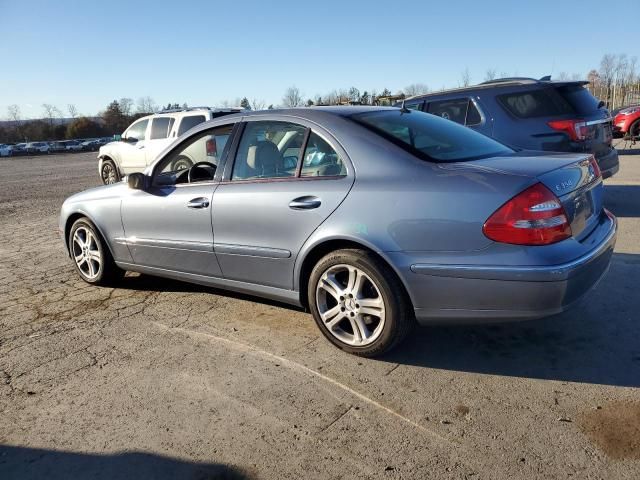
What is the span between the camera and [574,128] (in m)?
6.32

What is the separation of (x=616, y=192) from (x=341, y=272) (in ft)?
22.9

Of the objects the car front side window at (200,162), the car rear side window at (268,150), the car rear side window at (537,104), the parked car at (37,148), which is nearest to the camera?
the car rear side window at (268,150)

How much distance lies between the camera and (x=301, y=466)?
2.33m

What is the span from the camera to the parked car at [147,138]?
11672 millimetres

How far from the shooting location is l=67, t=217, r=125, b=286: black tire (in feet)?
16.2

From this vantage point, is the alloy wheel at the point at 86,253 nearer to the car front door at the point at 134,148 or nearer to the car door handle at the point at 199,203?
the car door handle at the point at 199,203

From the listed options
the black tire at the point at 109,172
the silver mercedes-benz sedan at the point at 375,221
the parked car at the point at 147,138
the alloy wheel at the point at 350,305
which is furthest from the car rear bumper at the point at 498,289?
the black tire at the point at 109,172

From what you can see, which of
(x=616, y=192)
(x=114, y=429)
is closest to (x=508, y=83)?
(x=616, y=192)

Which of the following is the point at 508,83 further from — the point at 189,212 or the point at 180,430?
the point at 180,430

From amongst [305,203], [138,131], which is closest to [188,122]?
[138,131]

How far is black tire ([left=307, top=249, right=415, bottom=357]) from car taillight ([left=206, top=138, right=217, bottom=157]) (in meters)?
1.70

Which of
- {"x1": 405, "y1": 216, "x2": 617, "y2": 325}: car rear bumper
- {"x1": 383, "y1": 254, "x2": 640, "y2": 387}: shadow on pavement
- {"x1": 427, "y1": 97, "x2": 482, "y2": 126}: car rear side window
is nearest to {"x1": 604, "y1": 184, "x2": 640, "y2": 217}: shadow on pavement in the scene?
{"x1": 427, "y1": 97, "x2": 482, "y2": 126}: car rear side window

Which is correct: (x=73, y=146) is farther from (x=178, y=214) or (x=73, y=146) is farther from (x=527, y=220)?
(x=527, y=220)

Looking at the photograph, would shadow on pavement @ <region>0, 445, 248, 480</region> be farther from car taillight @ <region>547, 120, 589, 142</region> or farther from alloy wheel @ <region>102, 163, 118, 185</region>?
alloy wheel @ <region>102, 163, 118, 185</region>
